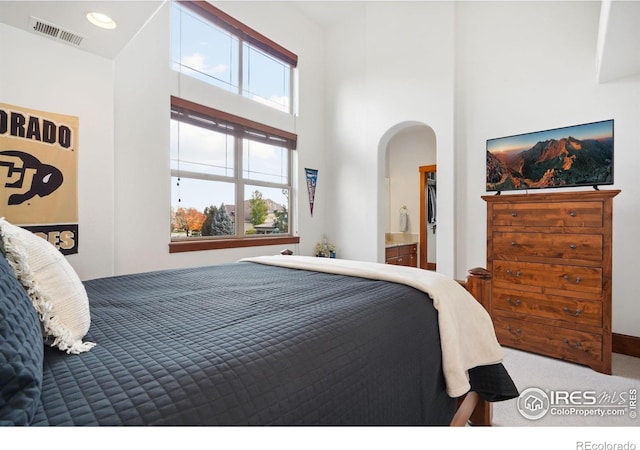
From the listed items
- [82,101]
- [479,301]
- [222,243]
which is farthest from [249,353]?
[222,243]

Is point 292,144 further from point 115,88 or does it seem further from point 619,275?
point 619,275

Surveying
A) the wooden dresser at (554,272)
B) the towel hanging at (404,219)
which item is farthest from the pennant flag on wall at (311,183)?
the wooden dresser at (554,272)

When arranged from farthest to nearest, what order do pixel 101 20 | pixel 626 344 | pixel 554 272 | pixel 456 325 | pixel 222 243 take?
pixel 222 243
pixel 626 344
pixel 554 272
pixel 101 20
pixel 456 325

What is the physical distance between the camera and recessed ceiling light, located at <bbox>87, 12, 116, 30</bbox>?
1.97 metres

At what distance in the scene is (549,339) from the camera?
2.57 metres

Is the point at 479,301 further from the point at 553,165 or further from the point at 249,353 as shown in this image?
the point at 553,165

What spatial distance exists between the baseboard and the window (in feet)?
10.9

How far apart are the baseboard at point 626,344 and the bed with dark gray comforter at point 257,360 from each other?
2135 mm

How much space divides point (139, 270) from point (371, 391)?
100 inches

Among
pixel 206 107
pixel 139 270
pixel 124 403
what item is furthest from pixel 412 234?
pixel 124 403

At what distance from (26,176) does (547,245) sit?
3806mm

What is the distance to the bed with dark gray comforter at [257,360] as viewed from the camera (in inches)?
22.4

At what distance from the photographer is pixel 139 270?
2785 mm

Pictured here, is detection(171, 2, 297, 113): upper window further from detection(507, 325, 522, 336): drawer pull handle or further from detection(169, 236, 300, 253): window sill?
detection(507, 325, 522, 336): drawer pull handle
